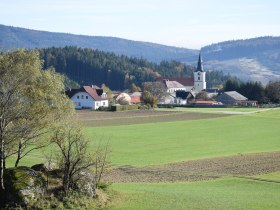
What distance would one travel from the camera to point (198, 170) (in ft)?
126

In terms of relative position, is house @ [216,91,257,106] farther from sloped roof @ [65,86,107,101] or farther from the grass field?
the grass field

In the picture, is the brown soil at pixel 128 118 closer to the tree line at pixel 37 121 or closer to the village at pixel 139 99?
the village at pixel 139 99

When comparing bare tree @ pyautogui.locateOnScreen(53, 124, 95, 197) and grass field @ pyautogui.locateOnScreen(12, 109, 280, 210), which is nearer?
bare tree @ pyautogui.locateOnScreen(53, 124, 95, 197)

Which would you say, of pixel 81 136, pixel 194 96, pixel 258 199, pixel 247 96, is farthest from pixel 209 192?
pixel 194 96

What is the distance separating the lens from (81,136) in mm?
25062

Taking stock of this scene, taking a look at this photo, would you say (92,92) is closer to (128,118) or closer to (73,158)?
(128,118)

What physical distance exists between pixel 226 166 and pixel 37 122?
733 inches

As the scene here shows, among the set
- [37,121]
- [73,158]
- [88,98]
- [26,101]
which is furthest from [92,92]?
[73,158]

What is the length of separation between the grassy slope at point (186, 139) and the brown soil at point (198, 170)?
286 cm

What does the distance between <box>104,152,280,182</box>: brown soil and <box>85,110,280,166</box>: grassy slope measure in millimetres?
2856

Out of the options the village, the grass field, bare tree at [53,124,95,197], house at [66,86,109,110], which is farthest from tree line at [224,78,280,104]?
bare tree at [53,124,95,197]

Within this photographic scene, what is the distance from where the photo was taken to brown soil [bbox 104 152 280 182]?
35.6 m

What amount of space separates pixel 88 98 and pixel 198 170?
9425cm

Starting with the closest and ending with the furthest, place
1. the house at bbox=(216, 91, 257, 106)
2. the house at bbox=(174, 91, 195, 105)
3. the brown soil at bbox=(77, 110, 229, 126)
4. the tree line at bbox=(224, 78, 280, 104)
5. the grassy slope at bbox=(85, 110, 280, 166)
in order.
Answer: the grassy slope at bbox=(85, 110, 280, 166), the brown soil at bbox=(77, 110, 229, 126), the tree line at bbox=(224, 78, 280, 104), the house at bbox=(216, 91, 257, 106), the house at bbox=(174, 91, 195, 105)
